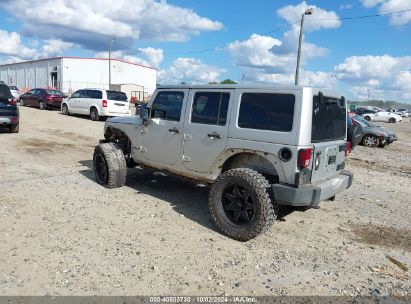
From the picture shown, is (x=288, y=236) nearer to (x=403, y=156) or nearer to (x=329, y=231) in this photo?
(x=329, y=231)

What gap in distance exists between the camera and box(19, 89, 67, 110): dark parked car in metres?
23.5

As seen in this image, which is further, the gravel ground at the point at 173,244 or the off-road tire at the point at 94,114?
the off-road tire at the point at 94,114

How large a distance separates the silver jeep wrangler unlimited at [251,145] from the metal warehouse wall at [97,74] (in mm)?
48083

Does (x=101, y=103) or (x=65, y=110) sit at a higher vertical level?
(x=101, y=103)

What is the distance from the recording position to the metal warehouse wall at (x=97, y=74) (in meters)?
51.9

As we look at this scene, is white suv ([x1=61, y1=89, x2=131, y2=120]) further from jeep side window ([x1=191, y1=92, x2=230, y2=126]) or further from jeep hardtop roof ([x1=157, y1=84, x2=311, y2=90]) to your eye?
jeep side window ([x1=191, y1=92, x2=230, y2=126])

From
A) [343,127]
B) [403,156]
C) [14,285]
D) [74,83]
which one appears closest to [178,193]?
[343,127]

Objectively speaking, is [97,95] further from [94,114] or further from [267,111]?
[267,111]

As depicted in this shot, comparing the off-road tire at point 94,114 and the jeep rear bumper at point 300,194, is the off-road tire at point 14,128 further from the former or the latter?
the jeep rear bumper at point 300,194

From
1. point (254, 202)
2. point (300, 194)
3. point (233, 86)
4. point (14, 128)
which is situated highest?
point (233, 86)

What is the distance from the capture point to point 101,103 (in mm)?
18516

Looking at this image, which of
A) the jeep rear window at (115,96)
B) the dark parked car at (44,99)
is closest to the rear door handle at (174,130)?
the jeep rear window at (115,96)

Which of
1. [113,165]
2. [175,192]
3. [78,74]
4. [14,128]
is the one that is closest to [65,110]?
[14,128]

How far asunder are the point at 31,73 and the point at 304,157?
62473 mm
